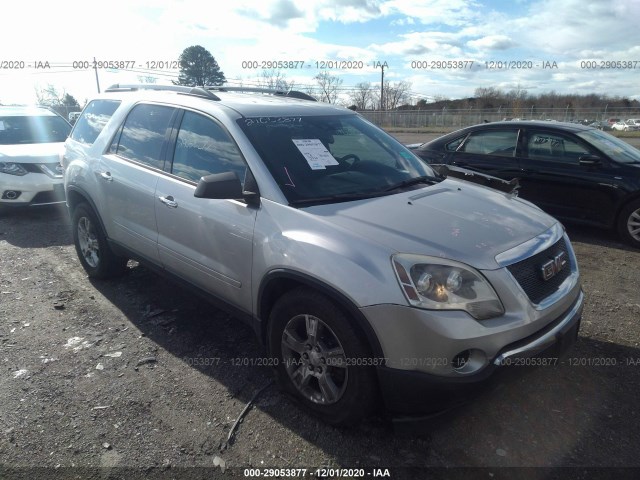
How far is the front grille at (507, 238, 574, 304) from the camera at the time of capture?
2.56 m

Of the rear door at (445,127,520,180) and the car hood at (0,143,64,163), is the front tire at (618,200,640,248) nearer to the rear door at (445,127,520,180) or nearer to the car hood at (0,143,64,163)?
the rear door at (445,127,520,180)

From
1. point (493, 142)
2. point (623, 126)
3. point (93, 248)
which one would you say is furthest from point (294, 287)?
point (623, 126)

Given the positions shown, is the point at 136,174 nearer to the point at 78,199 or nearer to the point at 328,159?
the point at 78,199

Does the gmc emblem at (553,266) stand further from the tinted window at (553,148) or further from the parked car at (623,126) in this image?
the parked car at (623,126)

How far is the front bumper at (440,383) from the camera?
2346mm

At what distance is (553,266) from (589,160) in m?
4.46

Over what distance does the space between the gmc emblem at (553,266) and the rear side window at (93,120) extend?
13.4ft

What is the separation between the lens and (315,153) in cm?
329

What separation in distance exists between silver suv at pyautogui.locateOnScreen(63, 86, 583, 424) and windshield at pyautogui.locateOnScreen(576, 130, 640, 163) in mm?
3934

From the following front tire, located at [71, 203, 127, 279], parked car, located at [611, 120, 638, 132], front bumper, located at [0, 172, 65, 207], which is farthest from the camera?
parked car, located at [611, 120, 638, 132]

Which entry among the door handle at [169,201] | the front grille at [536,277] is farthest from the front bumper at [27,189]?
the front grille at [536,277]

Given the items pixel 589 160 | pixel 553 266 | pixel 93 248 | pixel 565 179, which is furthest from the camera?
pixel 565 179

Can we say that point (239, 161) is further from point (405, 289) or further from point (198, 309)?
point (198, 309)

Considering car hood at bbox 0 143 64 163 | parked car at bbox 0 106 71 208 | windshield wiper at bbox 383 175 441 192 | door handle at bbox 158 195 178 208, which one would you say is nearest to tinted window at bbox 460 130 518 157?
windshield wiper at bbox 383 175 441 192
